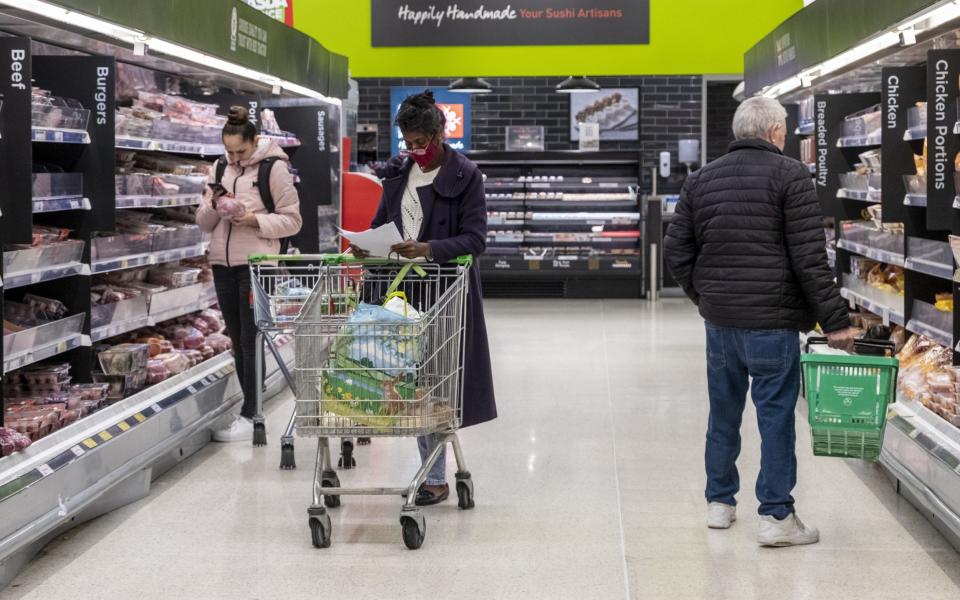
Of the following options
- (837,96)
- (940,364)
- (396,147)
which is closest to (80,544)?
(940,364)

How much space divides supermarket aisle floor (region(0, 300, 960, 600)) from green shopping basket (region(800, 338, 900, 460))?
0.45 metres

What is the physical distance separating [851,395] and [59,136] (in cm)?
315

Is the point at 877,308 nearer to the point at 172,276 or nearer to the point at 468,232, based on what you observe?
the point at 468,232

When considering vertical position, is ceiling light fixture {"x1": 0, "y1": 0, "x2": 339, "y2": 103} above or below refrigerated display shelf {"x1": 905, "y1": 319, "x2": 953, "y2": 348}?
above

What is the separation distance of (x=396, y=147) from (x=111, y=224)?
11539mm

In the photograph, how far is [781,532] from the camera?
179 inches

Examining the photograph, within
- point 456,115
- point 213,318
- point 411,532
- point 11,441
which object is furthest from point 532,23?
point 456,115

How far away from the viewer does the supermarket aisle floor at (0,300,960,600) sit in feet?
13.8

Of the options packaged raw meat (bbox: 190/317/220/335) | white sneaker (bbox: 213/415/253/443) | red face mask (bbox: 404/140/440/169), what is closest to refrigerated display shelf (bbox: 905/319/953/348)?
red face mask (bbox: 404/140/440/169)

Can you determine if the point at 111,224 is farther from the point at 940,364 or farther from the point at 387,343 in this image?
the point at 940,364

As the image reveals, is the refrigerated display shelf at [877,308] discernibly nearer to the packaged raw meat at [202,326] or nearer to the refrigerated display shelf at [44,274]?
the packaged raw meat at [202,326]

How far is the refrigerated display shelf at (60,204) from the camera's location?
16.5 feet

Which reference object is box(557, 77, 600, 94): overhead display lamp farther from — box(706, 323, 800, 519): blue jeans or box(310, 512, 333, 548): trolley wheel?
box(310, 512, 333, 548): trolley wheel

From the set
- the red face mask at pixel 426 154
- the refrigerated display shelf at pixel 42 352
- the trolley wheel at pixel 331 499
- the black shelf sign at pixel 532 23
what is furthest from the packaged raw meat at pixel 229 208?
the black shelf sign at pixel 532 23
